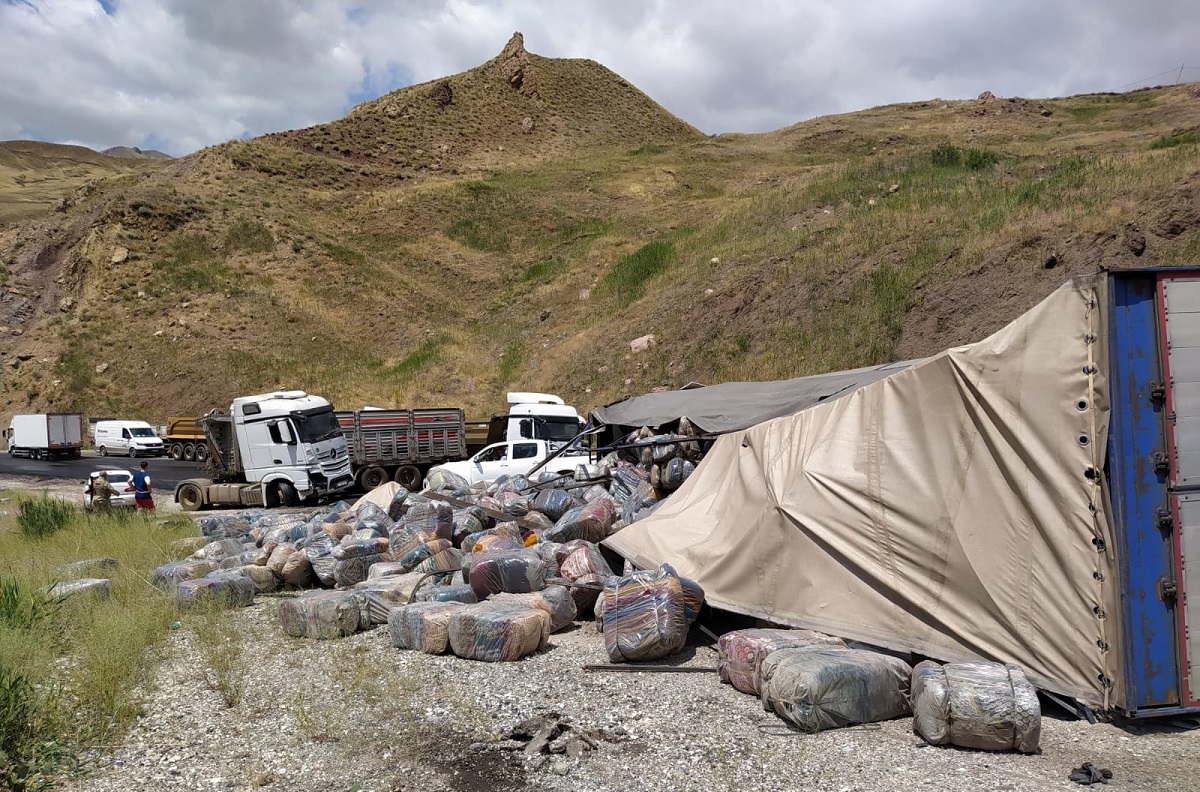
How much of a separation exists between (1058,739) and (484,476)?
13990 millimetres

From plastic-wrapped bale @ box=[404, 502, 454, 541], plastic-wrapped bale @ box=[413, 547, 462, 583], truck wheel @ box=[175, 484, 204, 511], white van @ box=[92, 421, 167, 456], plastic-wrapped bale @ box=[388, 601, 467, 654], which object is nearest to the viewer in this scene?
plastic-wrapped bale @ box=[388, 601, 467, 654]

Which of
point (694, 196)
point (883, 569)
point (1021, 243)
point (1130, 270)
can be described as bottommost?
point (883, 569)

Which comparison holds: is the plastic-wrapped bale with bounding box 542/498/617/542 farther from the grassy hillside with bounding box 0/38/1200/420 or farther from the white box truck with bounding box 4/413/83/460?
the white box truck with bounding box 4/413/83/460

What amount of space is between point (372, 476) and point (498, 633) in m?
16.5

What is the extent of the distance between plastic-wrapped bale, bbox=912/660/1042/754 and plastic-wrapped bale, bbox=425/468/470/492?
404 inches

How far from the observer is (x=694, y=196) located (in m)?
53.8

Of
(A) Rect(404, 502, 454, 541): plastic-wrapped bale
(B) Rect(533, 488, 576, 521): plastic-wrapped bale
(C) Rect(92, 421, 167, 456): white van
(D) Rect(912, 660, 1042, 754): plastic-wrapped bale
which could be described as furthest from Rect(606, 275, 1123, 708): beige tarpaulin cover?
(C) Rect(92, 421, 167, 456): white van

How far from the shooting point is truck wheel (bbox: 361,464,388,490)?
21969mm

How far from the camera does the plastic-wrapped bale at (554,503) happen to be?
446 inches

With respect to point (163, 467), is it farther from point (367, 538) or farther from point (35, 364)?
point (367, 538)

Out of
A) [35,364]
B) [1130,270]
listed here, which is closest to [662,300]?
[1130,270]

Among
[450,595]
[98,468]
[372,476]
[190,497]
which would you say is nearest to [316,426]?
[372,476]

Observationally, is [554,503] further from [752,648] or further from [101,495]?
[101,495]

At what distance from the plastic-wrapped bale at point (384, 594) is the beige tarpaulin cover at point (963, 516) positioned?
3038mm
